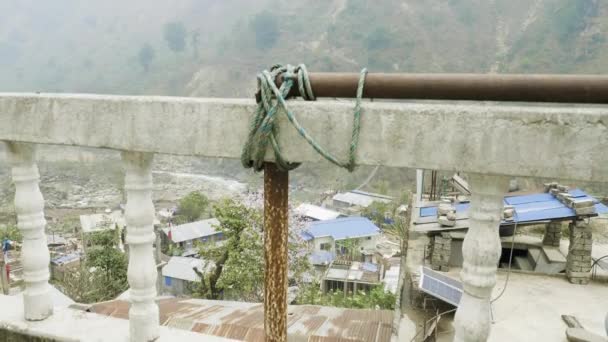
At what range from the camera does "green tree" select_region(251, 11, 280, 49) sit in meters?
77.1

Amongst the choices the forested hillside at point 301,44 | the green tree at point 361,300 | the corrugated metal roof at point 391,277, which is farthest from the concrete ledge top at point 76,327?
the forested hillside at point 301,44

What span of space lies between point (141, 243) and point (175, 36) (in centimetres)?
9145

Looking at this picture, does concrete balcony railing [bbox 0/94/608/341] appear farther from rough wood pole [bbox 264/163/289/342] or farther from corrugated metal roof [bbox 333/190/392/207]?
corrugated metal roof [bbox 333/190/392/207]

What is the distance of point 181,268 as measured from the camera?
1878 centimetres

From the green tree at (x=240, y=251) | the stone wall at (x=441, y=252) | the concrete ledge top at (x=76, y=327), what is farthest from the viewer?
the green tree at (x=240, y=251)

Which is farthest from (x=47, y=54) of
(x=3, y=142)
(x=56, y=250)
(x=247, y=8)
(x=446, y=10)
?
(x=3, y=142)

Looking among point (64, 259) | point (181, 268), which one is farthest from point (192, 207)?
point (64, 259)

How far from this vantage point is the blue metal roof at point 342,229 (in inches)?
879

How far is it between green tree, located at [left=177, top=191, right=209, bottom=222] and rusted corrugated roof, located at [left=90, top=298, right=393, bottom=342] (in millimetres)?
27904

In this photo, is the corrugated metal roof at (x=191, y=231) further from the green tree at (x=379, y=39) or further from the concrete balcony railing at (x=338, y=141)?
the green tree at (x=379, y=39)

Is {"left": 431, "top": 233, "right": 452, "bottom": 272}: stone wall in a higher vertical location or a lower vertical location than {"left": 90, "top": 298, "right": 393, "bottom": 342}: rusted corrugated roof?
lower

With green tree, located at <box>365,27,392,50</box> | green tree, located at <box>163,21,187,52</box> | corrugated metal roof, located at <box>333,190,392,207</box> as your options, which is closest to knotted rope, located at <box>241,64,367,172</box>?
corrugated metal roof, located at <box>333,190,392,207</box>

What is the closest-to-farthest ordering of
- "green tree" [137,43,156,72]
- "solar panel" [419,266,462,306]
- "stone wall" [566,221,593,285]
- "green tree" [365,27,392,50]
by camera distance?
"solar panel" [419,266,462,306] < "stone wall" [566,221,593,285] < "green tree" [365,27,392,50] < "green tree" [137,43,156,72]

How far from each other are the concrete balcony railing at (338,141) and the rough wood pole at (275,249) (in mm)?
158
